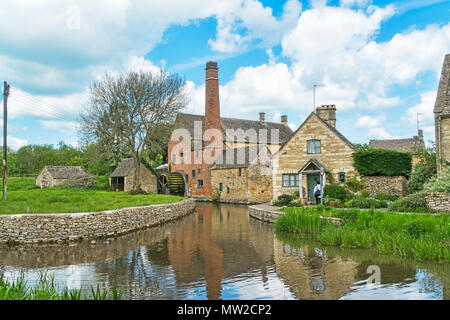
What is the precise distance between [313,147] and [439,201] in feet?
30.8

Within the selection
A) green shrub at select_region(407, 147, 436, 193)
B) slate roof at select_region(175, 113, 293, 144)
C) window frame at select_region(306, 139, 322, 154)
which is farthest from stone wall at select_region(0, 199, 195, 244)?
slate roof at select_region(175, 113, 293, 144)

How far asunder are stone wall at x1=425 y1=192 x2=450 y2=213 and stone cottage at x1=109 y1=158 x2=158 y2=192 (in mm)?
26243

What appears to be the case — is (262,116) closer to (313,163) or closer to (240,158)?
(240,158)

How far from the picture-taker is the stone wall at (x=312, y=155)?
73.6ft

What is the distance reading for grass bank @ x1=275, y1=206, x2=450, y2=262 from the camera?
962 centimetres

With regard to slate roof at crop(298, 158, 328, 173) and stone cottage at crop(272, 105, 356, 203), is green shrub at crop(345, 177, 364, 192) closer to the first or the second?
stone cottage at crop(272, 105, 356, 203)

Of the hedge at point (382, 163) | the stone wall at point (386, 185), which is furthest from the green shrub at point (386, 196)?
the hedge at point (382, 163)

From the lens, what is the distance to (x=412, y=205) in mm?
15508

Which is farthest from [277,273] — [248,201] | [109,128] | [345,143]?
[109,128]

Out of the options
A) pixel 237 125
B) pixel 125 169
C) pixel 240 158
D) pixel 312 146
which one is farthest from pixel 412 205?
pixel 237 125

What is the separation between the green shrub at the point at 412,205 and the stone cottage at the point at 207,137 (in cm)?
2232

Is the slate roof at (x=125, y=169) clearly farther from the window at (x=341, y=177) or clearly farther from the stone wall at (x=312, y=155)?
the window at (x=341, y=177)
